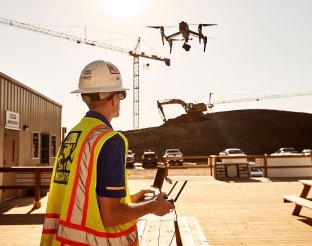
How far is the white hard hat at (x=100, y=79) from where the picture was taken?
216 centimetres

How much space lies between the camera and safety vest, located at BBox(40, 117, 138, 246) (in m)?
1.90

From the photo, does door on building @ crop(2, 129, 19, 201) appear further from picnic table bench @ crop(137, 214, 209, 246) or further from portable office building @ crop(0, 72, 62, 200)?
picnic table bench @ crop(137, 214, 209, 246)

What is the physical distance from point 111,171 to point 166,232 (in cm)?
371

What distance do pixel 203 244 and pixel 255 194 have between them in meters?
10.6

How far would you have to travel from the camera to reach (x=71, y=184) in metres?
1.97

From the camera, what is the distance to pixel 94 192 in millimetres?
1892

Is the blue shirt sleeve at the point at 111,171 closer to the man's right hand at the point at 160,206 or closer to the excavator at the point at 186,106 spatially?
the man's right hand at the point at 160,206

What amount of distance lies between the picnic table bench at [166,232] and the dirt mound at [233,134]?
82700 mm

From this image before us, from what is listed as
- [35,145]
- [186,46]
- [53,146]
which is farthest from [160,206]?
[186,46]

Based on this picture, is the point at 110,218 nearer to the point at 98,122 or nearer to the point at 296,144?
the point at 98,122

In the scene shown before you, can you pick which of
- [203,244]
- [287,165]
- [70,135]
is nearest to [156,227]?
[203,244]

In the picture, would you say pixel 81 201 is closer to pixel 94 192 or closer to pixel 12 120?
pixel 94 192

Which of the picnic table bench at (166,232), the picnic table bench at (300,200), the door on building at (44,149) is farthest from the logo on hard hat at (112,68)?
the door on building at (44,149)

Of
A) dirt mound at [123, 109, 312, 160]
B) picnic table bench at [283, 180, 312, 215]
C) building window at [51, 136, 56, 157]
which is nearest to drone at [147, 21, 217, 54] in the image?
building window at [51, 136, 56, 157]
